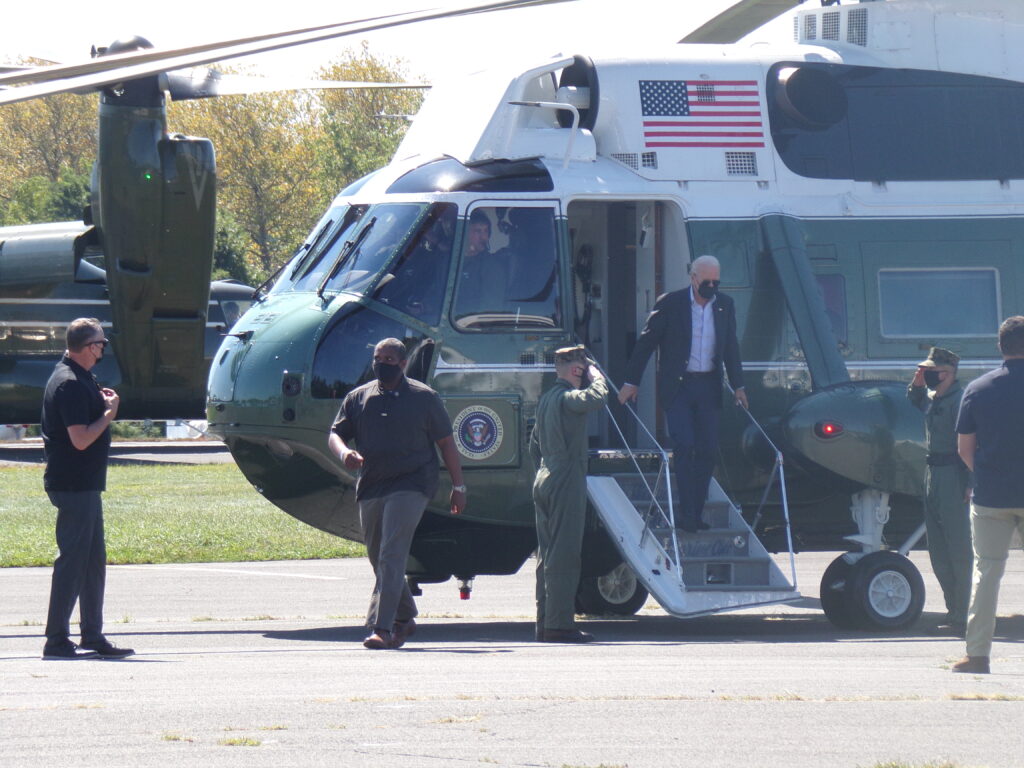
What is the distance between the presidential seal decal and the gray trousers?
1.12 metres

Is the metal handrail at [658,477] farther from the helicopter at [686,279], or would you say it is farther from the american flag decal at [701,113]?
the american flag decal at [701,113]

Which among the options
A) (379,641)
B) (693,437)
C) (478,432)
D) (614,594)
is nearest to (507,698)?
(379,641)

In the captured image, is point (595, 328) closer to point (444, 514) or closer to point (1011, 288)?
point (444, 514)

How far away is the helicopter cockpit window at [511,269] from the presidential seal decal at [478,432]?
23.2 inches

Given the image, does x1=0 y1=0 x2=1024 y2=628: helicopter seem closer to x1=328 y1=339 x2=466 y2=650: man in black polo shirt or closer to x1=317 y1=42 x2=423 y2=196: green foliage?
x1=328 y1=339 x2=466 y2=650: man in black polo shirt

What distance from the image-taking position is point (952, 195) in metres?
11.5

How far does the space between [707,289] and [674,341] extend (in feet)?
1.40

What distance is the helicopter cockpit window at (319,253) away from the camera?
10797mm

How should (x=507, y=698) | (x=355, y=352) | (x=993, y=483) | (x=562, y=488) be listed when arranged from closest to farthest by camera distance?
(x=507, y=698) → (x=993, y=483) → (x=562, y=488) → (x=355, y=352)

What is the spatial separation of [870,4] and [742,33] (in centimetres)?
178

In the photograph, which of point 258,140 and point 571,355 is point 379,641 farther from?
point 258,140

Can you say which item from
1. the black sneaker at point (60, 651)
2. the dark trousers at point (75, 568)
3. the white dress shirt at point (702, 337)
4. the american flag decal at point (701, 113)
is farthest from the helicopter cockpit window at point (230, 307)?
the black sneaker at point (60, 651)

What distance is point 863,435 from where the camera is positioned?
10.5m

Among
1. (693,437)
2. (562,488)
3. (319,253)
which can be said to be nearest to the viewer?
(562,488)
